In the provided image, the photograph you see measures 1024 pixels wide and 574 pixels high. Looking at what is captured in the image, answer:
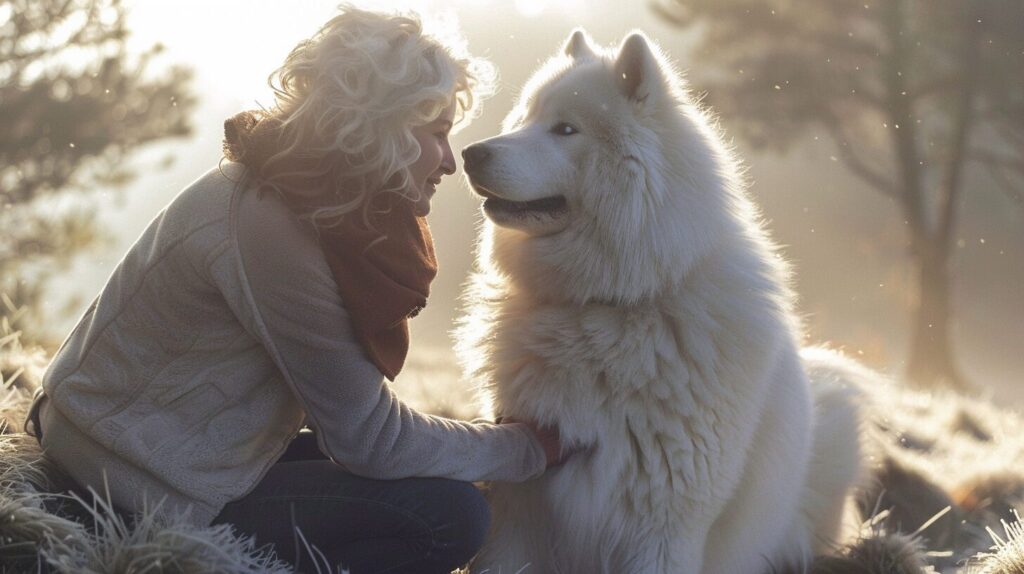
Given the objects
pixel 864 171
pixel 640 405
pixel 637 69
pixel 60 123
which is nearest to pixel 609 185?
pixel 637 69

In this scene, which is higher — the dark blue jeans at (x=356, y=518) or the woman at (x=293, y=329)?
the woman at (x=293, y=329)

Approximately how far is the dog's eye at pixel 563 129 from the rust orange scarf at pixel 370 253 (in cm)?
59

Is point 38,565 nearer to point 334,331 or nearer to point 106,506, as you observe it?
point 106,506

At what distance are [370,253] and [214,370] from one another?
0.49 metres

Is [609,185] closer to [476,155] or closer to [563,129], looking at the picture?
[563,129]

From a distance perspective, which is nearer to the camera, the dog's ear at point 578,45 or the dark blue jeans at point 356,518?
the dark blue jeans at point 356,518

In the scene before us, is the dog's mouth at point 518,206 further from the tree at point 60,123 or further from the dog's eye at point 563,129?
the tree at point 60,123

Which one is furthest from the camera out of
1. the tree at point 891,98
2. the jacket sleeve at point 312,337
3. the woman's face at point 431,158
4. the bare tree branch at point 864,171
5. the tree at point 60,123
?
the bare tree branch at point 864,171

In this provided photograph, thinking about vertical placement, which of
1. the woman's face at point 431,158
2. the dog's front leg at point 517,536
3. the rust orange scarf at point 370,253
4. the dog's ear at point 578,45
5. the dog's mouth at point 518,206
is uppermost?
the dog's ear at point 578,45

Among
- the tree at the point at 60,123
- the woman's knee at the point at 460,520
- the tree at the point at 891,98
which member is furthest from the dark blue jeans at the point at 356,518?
the tree at the point at 891,98

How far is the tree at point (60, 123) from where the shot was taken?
7.14 metres

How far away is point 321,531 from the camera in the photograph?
2.42 m

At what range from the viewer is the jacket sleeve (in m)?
2.17

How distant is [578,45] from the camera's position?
3027 mm
